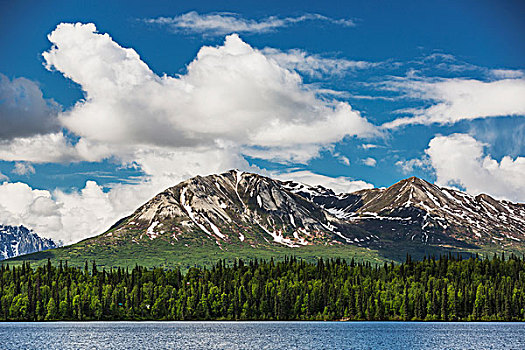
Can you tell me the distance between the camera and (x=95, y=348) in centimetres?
15725

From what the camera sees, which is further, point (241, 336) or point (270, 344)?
point (241, 336)

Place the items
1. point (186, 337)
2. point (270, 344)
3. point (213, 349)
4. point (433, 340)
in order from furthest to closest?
point (186, 337), point (433, 340), point (270, 344), point (213, 349)

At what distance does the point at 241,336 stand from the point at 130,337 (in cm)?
3416

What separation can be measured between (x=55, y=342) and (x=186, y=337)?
124 ft

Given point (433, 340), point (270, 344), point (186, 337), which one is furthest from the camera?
point (186, 337)

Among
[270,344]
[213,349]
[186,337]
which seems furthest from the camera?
[186,337]

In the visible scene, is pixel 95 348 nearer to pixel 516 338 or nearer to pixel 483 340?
pixel 483 340

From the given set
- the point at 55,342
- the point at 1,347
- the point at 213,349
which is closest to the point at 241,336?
the point at 213,349

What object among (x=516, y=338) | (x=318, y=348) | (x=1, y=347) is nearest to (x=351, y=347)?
(x=318, y=348)

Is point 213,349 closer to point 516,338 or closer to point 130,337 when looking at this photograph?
point 130,337

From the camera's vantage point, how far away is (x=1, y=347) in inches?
6260

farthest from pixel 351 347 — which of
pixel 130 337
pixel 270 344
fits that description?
pixel 130 337

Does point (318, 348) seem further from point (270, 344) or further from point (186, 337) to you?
point (186, 337)

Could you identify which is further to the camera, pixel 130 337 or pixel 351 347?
pixel 130 337
